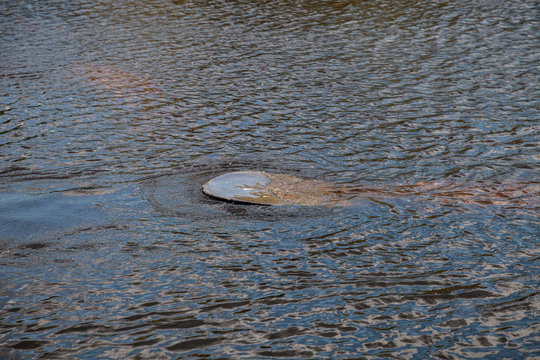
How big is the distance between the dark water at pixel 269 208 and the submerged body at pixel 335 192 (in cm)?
9

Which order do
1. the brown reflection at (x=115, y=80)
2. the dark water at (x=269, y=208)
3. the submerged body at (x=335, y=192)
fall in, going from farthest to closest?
the brown reflection at (x=115, y=80) < the submerged body at (x=335, y=192) < the dark water at (x=269, y=208)

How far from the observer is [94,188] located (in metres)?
11.6

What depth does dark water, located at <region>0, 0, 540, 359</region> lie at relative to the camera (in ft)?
24.7

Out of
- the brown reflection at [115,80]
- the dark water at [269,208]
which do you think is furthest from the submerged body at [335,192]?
the brown reflection at [115,80]

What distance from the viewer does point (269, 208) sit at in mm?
10758

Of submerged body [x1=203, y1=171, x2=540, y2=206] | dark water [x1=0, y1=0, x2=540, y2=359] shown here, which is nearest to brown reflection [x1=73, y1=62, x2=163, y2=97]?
dark water [x1=0, y1=0, x2=540, y2=359]

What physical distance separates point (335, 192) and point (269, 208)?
4.09 feet

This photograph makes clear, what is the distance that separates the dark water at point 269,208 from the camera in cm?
752

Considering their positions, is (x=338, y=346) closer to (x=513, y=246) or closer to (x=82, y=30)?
(x=513, y=246)

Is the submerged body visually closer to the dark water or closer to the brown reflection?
the dark water

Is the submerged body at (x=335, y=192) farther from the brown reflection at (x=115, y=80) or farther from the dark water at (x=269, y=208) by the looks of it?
the brown reflection at (x=115, y=80)

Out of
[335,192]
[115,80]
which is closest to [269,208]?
[335,192]

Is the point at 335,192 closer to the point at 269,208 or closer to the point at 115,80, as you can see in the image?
the point at 269,208

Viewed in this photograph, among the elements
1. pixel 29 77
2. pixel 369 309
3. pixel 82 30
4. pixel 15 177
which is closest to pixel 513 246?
pixel 369 309
